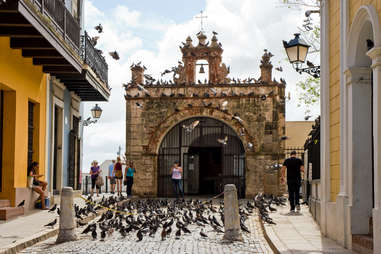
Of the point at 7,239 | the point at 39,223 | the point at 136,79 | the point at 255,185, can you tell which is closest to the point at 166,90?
the point at 136,79

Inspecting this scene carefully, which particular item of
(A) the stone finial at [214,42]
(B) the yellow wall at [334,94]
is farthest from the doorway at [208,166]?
(B) the yellow wall at [334,94]

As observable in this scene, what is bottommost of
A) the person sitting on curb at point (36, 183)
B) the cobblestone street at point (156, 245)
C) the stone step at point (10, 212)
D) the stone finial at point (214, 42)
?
the cobblestone street at point (156, 245)

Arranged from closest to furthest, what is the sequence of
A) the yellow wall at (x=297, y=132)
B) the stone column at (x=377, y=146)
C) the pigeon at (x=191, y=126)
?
1. the stone column at (x=377, y=146)
2. the pigeon at (x=191, y=126)
3. the yellow wall at (x=297, y=132)

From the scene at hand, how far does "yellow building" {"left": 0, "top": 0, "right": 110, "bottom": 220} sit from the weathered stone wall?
6.27m

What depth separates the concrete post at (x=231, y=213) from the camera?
9.64 meters

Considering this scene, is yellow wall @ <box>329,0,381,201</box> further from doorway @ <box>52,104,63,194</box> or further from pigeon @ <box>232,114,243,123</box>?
pigeon @ <box>232,114,243,123</box>

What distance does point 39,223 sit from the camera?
1185 cm

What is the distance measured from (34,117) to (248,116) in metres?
11.7

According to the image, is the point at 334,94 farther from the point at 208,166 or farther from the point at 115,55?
the point at 208,166

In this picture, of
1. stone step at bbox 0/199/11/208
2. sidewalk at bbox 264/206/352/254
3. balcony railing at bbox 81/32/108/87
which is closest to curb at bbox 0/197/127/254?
stone step at bbox 0/199/11/208

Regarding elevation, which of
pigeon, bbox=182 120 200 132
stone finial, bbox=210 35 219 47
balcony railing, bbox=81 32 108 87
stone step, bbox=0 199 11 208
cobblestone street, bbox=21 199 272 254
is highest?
stone finial, bbox=210 35 219 47

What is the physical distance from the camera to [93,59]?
62.0 feet

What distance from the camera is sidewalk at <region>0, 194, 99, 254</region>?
872cm

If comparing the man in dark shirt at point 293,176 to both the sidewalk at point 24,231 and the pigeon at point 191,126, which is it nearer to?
the sidewalk at point 24,231
